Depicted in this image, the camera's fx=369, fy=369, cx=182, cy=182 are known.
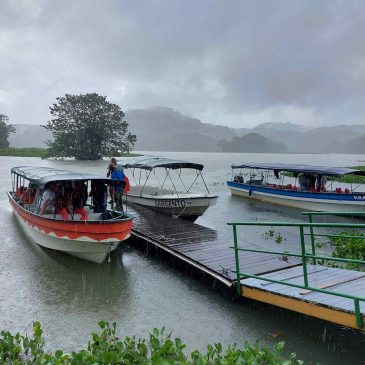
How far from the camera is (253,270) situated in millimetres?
8602

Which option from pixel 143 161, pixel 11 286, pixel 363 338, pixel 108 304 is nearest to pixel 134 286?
pixel 108 304

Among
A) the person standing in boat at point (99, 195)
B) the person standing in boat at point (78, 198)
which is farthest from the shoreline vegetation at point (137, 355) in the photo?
the person standing in boat at point (99, 195)

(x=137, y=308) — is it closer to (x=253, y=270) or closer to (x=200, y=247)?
(x=253, y=270)

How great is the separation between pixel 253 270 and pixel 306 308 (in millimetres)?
2388

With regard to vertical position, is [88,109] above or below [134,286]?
above

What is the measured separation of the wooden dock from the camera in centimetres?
613

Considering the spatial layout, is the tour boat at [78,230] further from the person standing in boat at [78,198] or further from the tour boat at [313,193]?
the tour boat at [313,193]

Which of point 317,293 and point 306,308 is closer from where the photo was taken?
point 306,308

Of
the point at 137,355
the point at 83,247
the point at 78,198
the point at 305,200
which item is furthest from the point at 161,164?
the point at 137,355

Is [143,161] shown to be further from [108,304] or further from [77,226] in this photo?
[108,304]

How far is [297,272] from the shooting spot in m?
7.87

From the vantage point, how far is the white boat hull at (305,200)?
1889 cm

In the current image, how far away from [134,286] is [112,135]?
2576 inches

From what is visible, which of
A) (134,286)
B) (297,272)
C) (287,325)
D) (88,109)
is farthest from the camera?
(88,109)
